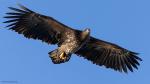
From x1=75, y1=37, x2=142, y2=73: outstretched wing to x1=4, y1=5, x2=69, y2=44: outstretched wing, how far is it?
1343mm

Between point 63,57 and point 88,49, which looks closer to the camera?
point 63,57

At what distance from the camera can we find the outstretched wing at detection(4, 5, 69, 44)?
1336 inches

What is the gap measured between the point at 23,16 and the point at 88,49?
3.15 meters

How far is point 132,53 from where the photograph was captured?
35656mm

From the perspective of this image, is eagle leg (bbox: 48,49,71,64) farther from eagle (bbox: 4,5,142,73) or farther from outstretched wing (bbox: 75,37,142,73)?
outstretched wing (bbox: 75,37,142,73)

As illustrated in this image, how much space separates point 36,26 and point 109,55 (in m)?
3.58

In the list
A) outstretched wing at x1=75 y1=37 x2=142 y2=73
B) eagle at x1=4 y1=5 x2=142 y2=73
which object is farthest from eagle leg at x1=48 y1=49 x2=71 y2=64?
outstretched wing at x1=75 y1=37 x2=142 y2=73

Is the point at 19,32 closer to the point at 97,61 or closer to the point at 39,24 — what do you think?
the point at 39,24

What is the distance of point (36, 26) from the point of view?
34.3 m

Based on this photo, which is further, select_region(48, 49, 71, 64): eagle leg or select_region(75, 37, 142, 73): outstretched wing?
select_region(75, 37, 142, 73): outstretched wing

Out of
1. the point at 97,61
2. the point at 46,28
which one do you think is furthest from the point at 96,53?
the point at 46,28

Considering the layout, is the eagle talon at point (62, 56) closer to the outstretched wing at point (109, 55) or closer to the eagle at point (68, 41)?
the eagle at point (68, 41)

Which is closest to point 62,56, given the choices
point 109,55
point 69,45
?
point 69,45

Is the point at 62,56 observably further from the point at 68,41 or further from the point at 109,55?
the point at 109,55
